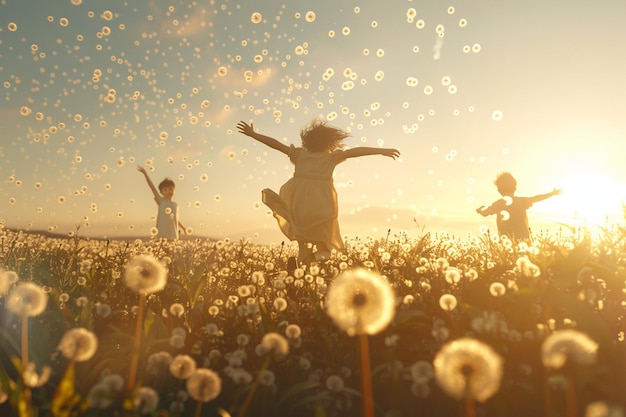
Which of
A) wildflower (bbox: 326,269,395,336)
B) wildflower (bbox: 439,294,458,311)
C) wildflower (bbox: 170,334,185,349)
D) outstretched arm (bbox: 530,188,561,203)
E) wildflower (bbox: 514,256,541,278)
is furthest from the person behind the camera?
outstretched arm (bbox: 530,188,561,203)

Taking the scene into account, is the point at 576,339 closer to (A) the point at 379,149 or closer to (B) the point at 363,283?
(B) the point at 363,283

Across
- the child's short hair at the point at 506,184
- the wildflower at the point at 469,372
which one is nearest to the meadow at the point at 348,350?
the wildflower at the point at 469,372

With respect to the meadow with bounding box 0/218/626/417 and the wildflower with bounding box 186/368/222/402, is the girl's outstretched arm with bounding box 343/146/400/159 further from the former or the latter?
the wildflower with bounding box 186/368/222/402

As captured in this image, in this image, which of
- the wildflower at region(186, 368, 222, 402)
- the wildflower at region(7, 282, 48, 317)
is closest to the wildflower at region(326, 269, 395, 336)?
Result: the wildflower at region(186, 368, 222, 402)

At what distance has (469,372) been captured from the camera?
157 cm

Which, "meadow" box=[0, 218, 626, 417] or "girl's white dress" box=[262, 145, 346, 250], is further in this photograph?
"girl's white dress" box=[262, 145, 346, 250]

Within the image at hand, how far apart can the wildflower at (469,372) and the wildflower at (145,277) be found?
4.41 feet

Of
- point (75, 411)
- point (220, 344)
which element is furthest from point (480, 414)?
point (75, 411)

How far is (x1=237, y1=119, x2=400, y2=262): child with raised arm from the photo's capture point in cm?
945

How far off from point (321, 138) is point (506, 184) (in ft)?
16.6

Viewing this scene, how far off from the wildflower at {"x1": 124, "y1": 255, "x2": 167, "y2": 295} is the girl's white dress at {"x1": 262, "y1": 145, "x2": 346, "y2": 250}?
694 cm

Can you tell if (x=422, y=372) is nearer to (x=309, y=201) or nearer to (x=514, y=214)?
(x=309, y=201)

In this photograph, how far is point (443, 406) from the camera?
2568 millimetres

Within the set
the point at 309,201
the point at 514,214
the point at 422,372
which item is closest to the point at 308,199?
the point at 309,201
